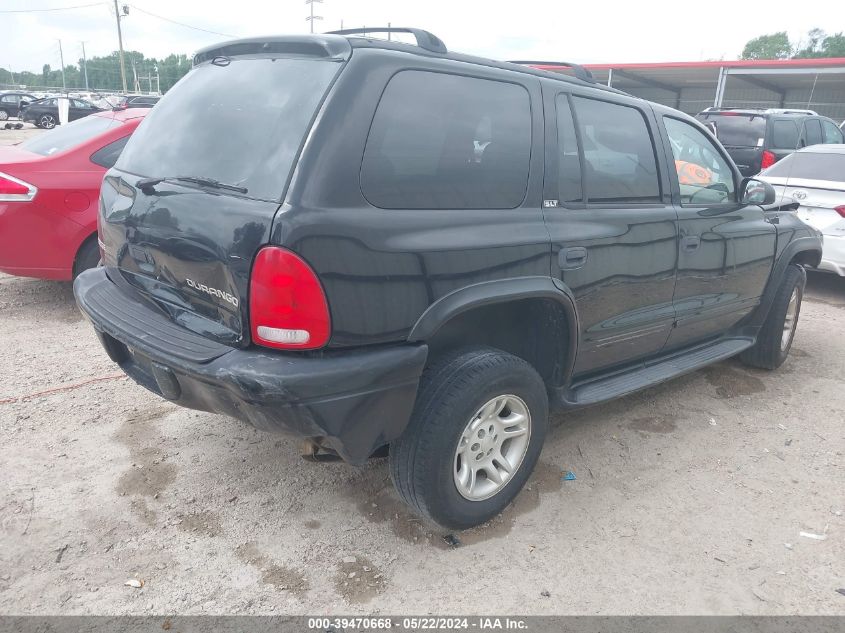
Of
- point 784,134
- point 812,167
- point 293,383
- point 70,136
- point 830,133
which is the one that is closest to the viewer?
point 293,383

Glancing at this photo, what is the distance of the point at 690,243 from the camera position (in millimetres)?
3559

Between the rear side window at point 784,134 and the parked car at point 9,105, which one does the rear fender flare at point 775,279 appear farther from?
the parked car at point 9,105

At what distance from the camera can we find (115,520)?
9.02 ft

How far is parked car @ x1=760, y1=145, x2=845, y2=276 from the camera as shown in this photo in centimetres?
627

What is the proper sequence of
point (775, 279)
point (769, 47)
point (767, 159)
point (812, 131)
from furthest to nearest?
1. point (769, 47)
2. point (812, 131)
3. point (767, 159)
4. point (775, 279)

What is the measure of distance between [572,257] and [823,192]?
4.89 metres

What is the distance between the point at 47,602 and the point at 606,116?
314 cm

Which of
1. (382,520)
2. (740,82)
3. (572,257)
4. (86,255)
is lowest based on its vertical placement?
(382,520)

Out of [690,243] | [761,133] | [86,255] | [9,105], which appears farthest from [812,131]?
[9,105]

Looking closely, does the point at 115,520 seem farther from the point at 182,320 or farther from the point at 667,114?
the point at 667,114

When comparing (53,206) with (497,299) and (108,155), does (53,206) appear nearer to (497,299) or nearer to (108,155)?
(108,155)

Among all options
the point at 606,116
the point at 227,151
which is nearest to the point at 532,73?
the point at 606,116

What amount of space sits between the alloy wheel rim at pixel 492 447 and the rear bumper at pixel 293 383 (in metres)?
0.41

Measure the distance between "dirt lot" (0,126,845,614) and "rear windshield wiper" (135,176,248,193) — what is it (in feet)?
4.48
